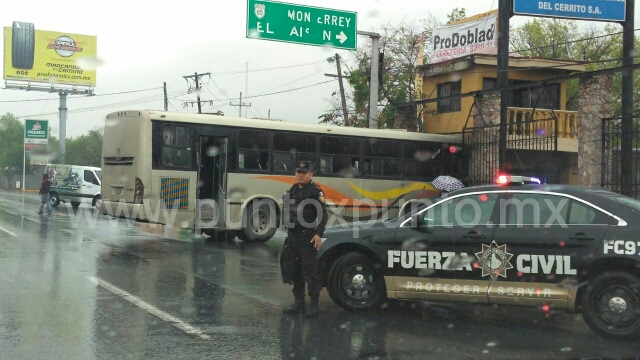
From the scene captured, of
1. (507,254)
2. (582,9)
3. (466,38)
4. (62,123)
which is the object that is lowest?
(507,254)

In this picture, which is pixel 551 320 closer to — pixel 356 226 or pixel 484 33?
pixel 356 226

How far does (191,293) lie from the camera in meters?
9.29

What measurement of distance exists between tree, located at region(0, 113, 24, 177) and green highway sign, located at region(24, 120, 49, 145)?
30.1 meters

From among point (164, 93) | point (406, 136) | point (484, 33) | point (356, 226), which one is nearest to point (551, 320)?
point (356, 226)

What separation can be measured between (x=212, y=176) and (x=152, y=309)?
887cm

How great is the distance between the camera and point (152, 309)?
26.5 ft

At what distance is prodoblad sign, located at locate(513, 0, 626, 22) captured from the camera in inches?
625

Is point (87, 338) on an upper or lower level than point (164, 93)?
lower

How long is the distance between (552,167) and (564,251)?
1081 cm

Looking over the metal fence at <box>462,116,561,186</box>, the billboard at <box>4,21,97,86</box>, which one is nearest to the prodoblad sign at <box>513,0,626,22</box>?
the metal fence at <box>462,116,561,186</box>

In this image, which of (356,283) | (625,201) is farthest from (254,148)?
(625,201)

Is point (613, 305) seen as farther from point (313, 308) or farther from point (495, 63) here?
point (495, 63)

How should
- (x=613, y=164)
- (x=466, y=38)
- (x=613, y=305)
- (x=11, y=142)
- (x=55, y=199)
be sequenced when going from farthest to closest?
1. (x=11, y=142)
2. (x=55, y=199)
3. (x=466, y=38)
4. (x=613, y=164)
5. (x=613, y=305)

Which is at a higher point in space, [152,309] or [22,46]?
[22,46]
